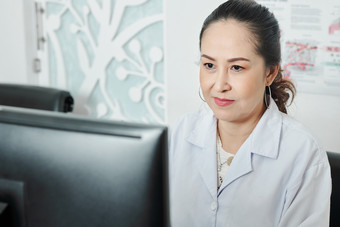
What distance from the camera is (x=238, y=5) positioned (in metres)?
1.32

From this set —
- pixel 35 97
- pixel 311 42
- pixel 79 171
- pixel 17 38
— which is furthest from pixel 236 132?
pixel 17 38

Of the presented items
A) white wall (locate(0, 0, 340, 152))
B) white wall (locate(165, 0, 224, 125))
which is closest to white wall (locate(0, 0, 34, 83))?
white wall (locate(0, 0, 340, 152))

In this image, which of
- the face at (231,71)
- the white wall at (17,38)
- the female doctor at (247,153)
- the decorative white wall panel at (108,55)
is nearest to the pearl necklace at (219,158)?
the female doctor at (247,153)

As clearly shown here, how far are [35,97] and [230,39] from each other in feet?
3.00

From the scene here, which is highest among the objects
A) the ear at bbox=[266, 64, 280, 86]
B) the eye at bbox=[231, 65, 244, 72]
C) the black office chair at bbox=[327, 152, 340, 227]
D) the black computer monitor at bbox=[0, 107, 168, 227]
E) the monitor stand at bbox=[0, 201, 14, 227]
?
the eye at bbox=[231, 65, 244, 72]

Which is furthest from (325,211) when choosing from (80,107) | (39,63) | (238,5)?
(39,63)

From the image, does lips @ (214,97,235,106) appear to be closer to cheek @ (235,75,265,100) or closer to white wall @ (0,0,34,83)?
cheek @ (235,75,265,100)

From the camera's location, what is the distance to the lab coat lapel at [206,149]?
1308 mm

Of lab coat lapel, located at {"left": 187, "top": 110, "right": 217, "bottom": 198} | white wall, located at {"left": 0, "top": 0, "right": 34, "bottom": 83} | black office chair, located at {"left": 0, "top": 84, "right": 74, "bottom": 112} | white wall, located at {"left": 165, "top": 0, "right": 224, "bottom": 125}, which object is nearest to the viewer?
lab coat lapel, located at {"left": 187, "top": 110, "right": 217, "bottom": 198}

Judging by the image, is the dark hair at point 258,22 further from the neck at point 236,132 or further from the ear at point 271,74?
the neck at point 236,132

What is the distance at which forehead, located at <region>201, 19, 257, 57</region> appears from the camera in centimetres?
126

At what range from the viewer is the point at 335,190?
1.27 metres

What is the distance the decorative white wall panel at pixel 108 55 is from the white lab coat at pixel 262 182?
1.27 meters

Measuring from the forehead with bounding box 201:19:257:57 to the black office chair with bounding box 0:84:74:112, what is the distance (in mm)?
743
